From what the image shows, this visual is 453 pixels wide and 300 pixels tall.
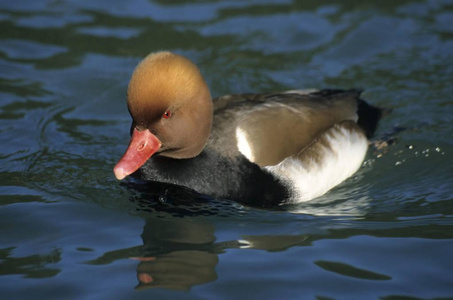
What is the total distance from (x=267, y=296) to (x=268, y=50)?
531 centimetres

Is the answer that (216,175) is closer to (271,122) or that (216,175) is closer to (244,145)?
(244,145)

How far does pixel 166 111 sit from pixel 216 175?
0.69 m

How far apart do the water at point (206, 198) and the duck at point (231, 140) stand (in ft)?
0.54

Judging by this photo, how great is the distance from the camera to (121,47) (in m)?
9.08

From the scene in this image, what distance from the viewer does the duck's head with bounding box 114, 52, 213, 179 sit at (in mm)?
5066

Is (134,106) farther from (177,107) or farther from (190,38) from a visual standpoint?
(190,38)

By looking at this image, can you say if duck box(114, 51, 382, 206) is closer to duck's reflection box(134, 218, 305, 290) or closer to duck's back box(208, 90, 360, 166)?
duck's back box(208, 90, 360, 166)

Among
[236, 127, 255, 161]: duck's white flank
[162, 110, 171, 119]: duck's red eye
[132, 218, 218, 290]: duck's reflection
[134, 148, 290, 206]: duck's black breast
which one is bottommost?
[132, 218, 218, 290]: duck's reflection

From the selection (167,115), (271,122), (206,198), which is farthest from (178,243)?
(271,122)

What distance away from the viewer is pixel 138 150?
5.26m

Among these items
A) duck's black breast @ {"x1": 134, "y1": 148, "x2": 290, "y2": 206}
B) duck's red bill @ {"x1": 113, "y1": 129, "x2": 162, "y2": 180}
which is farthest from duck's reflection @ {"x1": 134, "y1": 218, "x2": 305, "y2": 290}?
duck's red bill @ {"x1": 113, "y1": 129, "x2": 162, "y2": 180}

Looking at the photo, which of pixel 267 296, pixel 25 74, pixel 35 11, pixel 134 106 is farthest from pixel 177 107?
pixel 35 11

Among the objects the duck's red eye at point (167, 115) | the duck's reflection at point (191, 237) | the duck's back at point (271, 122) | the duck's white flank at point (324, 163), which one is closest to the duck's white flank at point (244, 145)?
the duck's back at point (271, 122)

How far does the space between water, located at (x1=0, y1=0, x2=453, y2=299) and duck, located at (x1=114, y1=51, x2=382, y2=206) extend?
0.54ft
